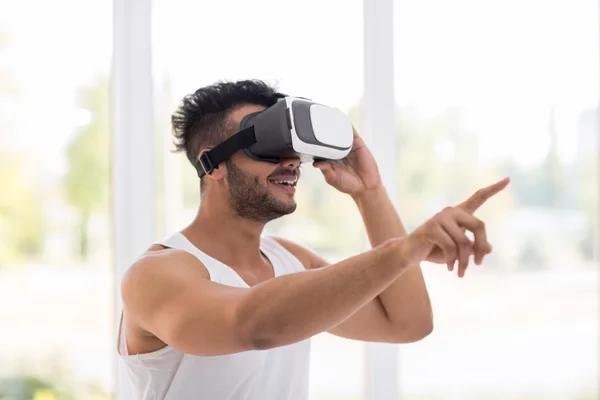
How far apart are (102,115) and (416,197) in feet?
3.56

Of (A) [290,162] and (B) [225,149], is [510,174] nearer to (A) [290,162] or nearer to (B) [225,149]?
(A) [290,162]

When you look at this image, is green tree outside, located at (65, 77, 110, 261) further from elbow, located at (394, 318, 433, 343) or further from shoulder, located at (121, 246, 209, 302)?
elbow, located at (394, 318, 433, 343)

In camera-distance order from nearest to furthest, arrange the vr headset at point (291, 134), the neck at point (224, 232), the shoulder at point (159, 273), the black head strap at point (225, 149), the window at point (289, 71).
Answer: the shoulder at point (159, 273), the vr headset at point (291, 134), the black head strap at point (225, 149), the neck at point (224, 232), the window at point (289, 71)

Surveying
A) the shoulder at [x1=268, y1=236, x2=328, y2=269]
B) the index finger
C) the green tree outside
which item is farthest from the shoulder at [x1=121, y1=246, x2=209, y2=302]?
the green tree outside

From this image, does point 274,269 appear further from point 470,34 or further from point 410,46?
point 470,34

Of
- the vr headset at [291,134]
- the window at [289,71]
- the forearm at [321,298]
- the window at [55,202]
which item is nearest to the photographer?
the forearm at [321,298]

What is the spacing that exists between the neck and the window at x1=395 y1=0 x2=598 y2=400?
0.82 metres

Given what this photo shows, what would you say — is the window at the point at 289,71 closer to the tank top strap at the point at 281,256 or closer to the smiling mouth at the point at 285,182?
the tank top strap at the point at 281,256

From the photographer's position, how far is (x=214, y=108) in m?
1.80

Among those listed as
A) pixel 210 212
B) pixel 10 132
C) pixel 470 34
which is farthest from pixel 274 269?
pixel 470 34

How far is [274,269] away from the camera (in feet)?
6.07

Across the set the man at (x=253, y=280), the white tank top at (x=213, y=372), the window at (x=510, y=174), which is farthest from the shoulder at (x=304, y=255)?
the window at (x=510, y=174)

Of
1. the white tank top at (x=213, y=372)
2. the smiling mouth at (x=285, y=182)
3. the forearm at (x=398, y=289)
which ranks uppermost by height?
the smiling mouth at (x=285, y=182)

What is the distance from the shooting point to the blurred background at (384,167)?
2.26 meters
